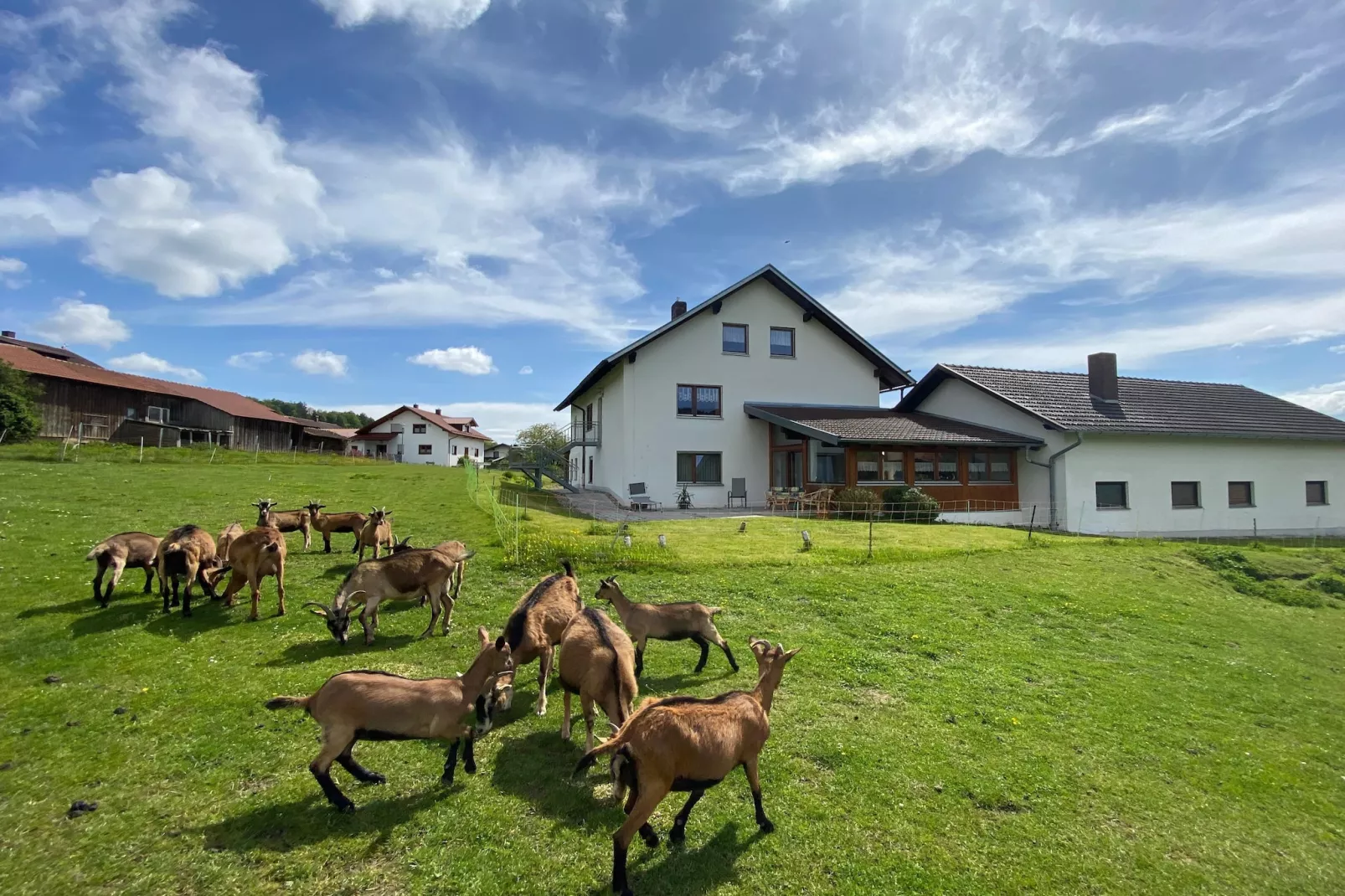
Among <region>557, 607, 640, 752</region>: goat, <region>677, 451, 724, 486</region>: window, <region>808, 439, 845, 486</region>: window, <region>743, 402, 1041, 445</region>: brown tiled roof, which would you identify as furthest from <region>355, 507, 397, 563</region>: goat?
<region>808, 439, 845, 486</region>: window

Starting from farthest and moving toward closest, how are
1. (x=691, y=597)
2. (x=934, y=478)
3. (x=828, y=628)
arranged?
(x=934, y=478), (x=691, y=597), (x=828, y=628)

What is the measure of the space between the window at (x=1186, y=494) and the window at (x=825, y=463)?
14.5 m

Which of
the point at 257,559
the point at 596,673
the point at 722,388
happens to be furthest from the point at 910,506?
the point at 257,559

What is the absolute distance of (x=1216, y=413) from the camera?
96.1 ft

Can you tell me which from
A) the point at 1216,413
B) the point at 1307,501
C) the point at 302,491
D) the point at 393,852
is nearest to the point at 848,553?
the point at 393,852

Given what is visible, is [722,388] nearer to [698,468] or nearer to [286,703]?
[698,468]

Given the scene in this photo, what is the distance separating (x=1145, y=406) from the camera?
94.0 feet

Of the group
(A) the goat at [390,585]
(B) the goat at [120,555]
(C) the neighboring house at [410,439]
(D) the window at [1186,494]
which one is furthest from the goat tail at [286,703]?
(C) the neighboring house at [410,439]

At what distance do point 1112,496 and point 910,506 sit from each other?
982 cm

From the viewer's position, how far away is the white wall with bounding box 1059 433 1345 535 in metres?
25.5

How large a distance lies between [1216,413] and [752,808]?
3493 centimetres

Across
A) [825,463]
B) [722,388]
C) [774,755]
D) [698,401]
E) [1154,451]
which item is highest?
[722,388]

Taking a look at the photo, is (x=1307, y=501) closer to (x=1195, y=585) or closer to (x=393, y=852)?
(x=1195, y=585)

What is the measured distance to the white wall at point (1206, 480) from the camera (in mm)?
25516
